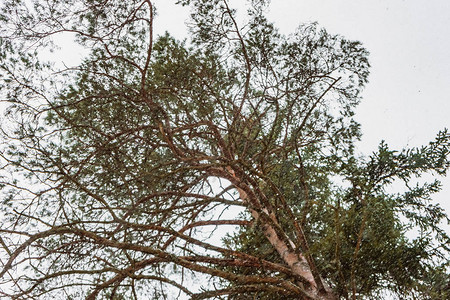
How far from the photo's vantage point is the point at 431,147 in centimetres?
410

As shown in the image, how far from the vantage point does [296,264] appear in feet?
13.5

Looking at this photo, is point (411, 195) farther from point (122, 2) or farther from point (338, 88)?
point (122, 2)

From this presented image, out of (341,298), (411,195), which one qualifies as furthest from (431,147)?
(341,298)

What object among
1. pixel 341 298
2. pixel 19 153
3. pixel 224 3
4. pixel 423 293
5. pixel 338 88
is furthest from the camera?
pixel 338 88

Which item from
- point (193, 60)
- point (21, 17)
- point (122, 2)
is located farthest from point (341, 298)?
point (21, 17)

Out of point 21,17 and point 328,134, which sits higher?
point 21,17

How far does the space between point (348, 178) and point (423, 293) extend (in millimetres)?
1300

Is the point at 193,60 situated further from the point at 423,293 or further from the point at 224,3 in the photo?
the point at 423,293

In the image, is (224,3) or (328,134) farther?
(328,134)

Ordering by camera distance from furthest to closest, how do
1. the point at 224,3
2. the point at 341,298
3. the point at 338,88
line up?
the point at 338,88
the point at 224,3
the point at 341,298

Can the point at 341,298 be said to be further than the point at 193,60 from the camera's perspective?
No

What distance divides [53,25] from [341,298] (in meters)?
4.88

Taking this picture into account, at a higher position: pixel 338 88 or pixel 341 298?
pixel 338 88

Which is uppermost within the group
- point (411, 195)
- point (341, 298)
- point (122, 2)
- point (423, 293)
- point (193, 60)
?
point (122, 2)
